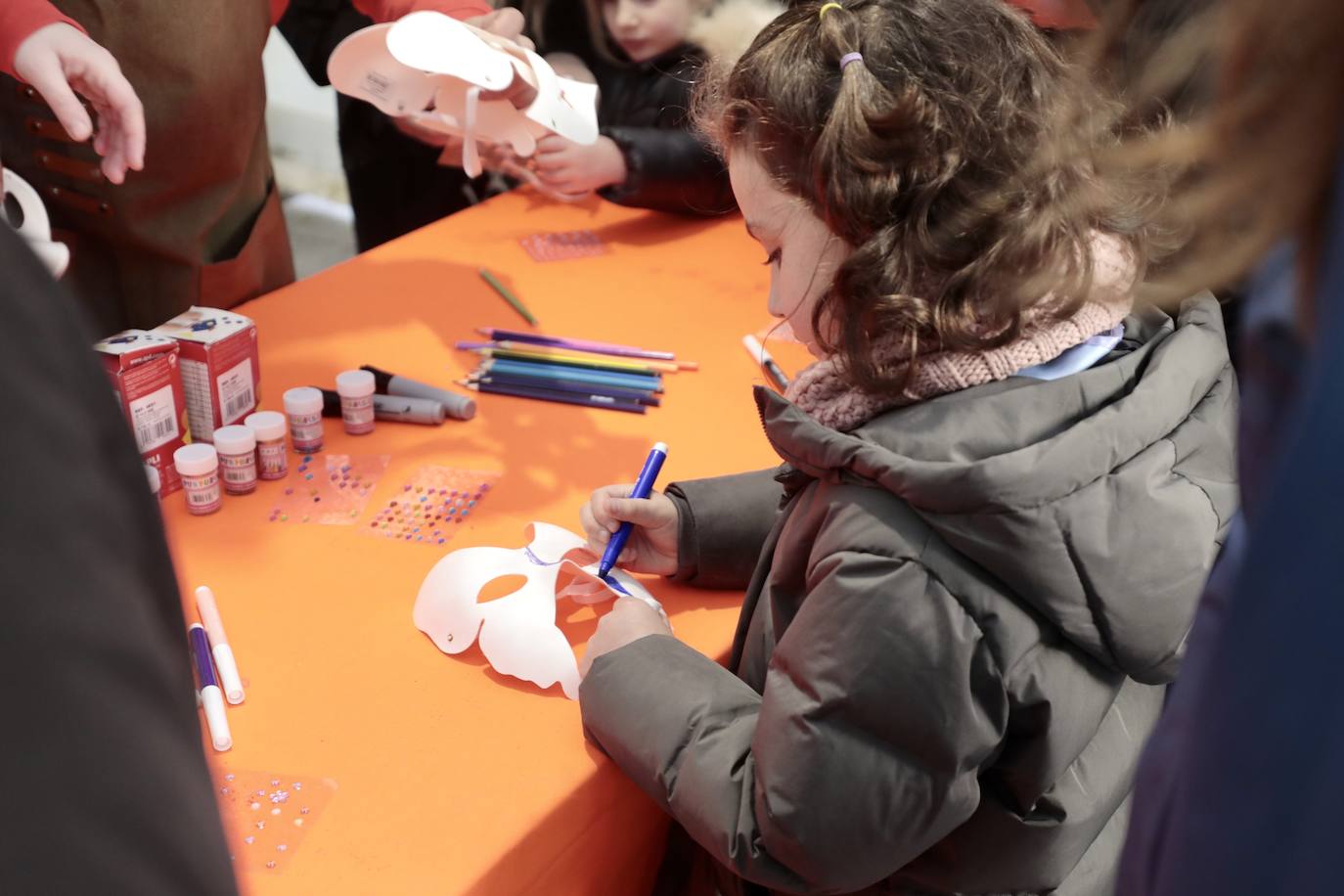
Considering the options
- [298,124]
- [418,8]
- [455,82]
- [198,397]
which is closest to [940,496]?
[198,397]

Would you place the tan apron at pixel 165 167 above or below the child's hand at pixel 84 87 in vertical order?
below

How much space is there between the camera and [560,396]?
4.50ft

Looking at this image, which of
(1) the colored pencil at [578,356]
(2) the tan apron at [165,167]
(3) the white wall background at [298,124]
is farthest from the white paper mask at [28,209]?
(3) the white wall background at [298,124]

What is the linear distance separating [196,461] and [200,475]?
0.05ft

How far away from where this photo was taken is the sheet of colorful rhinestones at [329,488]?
3.70 ft

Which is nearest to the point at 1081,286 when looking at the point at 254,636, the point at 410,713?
the point at 410,713

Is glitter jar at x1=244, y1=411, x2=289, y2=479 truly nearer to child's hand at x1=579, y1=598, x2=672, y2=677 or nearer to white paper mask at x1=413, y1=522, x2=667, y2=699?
white paper mask at x1=413, y1=522, x2=667, y2=699

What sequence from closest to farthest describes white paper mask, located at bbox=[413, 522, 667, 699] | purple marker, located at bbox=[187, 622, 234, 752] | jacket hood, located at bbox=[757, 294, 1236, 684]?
1. jacket hood, located at bbox=[757, 294, 1236, 684]
2. purple marker, located at bbox=[187, 622, 234, 752]
3. white paper mask, located at bbox=[413, 522, 667, 699]

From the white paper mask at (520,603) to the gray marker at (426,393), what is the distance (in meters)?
0.29

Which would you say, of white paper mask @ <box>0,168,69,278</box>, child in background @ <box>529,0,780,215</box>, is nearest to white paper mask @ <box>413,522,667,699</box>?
white paper mask @ <box>0,168,69,278</box>

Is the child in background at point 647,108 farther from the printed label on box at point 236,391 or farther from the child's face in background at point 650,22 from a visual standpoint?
the printed label on box at point 236,391

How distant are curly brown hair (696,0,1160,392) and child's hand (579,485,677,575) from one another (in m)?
0.28

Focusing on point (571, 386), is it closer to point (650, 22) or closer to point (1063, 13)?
point (1063, 13)

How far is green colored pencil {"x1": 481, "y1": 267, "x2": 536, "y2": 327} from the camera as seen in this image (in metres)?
1.57
